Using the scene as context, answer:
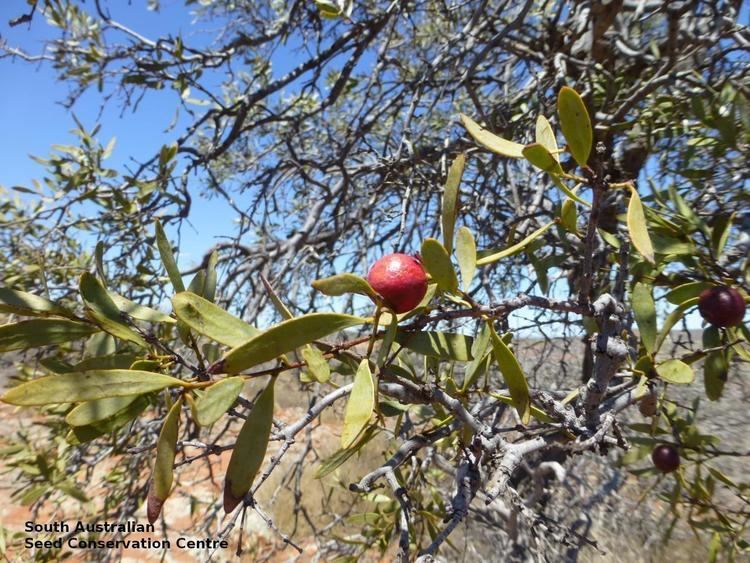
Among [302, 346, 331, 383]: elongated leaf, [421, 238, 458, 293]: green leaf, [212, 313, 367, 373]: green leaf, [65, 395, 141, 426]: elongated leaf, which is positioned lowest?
[65, 395, 141, 426]: elongated leaf

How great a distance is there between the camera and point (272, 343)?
44 centimetres

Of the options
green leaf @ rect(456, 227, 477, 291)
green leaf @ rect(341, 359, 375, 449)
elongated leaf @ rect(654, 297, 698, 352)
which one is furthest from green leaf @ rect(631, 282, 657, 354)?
green leaf @ rect(341, 359, 375, 449)

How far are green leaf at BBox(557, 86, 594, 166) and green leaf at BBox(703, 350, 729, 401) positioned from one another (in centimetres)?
74

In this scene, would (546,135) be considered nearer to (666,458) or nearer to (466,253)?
(466,253)

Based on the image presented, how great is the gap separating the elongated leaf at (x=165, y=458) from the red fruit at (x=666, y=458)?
1.65 meters

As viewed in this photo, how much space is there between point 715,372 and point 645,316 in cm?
40

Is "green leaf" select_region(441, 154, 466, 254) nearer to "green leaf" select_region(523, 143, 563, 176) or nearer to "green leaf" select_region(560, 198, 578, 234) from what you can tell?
"green leaf" select_region(523, 143, 563, 176)

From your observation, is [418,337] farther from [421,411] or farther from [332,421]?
[332,421]

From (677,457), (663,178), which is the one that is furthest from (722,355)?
(663,178)

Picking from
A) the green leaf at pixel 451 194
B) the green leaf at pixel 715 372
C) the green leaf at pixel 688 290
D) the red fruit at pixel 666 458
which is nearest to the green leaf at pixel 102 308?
the green leaf at pixel 451 194

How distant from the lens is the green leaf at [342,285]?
474 mm

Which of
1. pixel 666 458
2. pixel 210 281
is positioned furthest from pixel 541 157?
pixel 666 458

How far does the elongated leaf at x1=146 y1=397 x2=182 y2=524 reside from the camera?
496 mm

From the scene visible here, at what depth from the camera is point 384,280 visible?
0.59 metres
